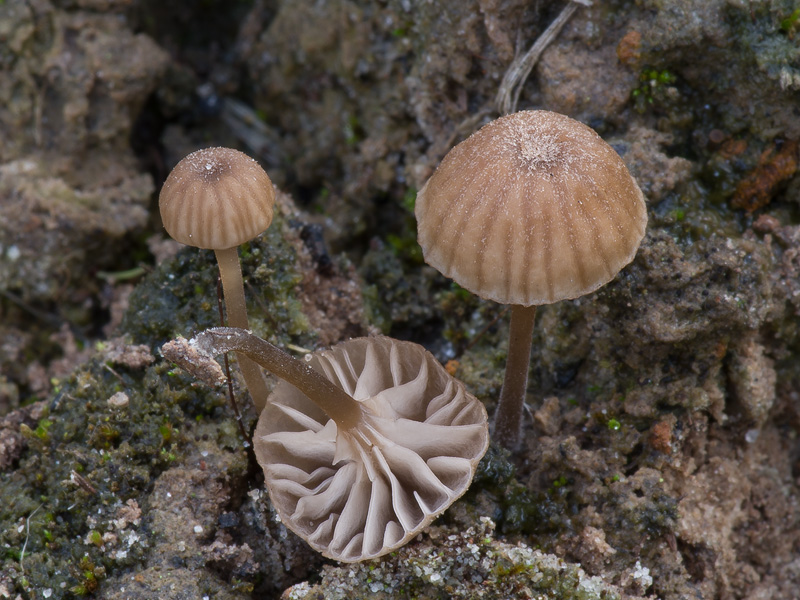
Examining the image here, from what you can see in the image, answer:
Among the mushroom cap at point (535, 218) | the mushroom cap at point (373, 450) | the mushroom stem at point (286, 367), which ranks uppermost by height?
the mushroom cap at point (535, 218)

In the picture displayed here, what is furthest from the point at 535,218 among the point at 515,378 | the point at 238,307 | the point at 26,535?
the point at 26,535

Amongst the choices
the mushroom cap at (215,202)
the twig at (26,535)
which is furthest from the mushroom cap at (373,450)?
the twig at (26,535)

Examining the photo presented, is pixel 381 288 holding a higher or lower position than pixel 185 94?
lower

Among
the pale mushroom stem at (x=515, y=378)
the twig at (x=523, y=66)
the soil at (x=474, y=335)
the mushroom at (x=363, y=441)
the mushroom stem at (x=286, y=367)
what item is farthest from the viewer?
the twig at (x=523, y=66)

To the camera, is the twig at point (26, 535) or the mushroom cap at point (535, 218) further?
the twig at point (26, 535)

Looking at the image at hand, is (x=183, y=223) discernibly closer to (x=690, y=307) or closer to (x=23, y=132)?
(x=690, y=307)

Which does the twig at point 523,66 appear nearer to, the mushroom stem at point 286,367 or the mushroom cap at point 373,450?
the mushroom cap at point 373,450

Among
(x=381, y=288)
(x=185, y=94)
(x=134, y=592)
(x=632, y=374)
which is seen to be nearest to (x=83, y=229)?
(x=185, y=94)

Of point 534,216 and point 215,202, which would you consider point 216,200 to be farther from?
point 534,216
